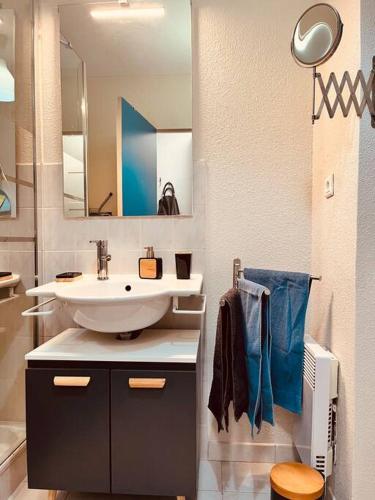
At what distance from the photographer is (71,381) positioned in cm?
117

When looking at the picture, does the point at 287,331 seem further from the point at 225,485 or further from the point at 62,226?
the point at 62,226

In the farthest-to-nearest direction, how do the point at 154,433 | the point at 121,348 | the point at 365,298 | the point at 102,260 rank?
the point at 102,260 < the point at 121,348 < the point at 154,433 < the point at 365,298

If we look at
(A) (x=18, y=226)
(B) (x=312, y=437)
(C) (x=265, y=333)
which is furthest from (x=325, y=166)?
(A) (x=18, y=226)

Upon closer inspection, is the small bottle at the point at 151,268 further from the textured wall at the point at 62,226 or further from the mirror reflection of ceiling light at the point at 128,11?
the mirror reflection of ceiling light at the point at 128,11

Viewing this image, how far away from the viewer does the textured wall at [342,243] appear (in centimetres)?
108

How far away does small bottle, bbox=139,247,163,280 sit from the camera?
149 cm

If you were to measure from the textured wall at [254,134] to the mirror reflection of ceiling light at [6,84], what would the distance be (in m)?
0.89

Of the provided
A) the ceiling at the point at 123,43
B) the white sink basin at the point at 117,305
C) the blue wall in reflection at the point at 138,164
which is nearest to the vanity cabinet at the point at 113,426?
the white sink basin at the point at 117,305

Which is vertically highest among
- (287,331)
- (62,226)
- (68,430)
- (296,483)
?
(62,226)

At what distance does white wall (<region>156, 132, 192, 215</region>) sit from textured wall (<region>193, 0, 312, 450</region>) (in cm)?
7

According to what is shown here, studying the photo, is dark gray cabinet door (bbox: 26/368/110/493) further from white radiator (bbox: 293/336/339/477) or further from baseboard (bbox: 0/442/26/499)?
white radiator (bbox: 293/336/339/477)

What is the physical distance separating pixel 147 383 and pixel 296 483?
630 millimetres

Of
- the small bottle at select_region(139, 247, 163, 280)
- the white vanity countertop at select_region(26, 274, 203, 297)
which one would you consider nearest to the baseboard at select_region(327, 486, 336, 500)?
the white vanity countertop at select_region(26, 274, 203, 297)

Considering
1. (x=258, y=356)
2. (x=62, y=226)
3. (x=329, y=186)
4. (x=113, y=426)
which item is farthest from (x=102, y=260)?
(x=329, y=186)
